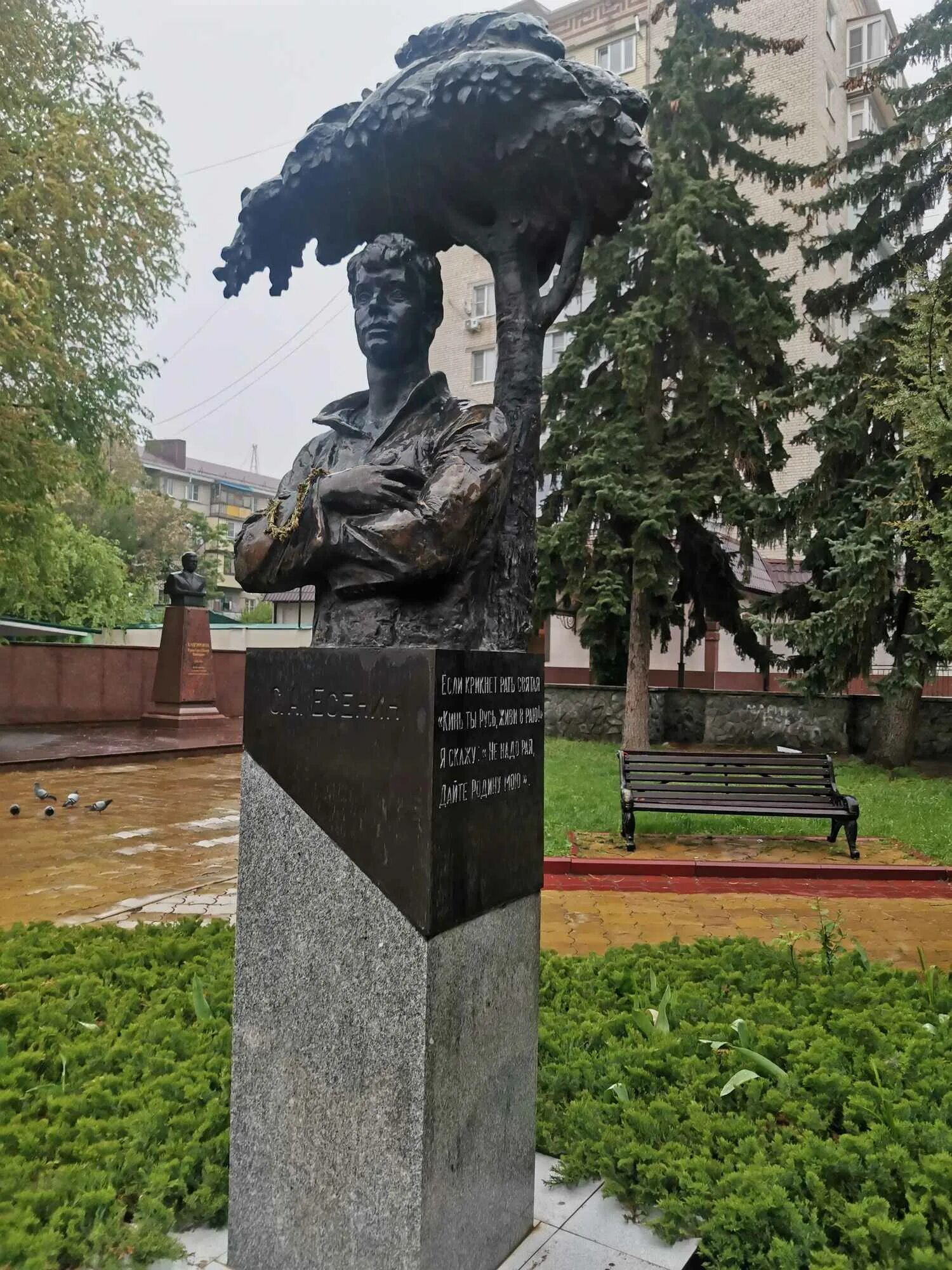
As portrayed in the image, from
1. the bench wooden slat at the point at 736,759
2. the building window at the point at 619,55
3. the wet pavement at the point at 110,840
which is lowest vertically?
the wet pavement at the point at 110,840

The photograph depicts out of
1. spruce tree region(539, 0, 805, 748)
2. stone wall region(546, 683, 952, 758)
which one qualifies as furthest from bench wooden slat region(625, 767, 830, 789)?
stone wall region(546, 683, 952, 758)

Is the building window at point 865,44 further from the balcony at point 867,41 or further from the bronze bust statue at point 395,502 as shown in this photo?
the bronze bust statue at point 395,502

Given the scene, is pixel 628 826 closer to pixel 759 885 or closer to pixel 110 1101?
pixel 759 885

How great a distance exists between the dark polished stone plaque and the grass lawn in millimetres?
5218

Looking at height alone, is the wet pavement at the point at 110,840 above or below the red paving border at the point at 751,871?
below

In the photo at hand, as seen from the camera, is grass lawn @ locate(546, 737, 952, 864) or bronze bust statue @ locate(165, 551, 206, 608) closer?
grass lawn @ locate(546, 737, 952, 864)

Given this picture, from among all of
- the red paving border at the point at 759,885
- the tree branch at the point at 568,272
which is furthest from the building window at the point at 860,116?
the tree branch at the point at 568,272

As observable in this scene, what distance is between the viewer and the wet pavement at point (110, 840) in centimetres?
664

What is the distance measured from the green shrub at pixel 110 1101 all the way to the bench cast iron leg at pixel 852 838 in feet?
18.2

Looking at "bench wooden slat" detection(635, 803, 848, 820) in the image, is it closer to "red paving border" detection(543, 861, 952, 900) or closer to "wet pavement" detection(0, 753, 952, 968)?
"wet pavement" detection(0, 753, 952, 968)

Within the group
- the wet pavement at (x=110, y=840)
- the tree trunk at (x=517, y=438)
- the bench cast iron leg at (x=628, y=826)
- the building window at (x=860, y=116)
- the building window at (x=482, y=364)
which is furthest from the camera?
the building window at (x=482, y=364)

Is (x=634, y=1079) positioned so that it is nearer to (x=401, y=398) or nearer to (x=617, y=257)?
(x=401, y=398)

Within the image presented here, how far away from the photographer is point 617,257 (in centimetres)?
1486

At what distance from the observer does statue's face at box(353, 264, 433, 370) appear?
2941 mm
